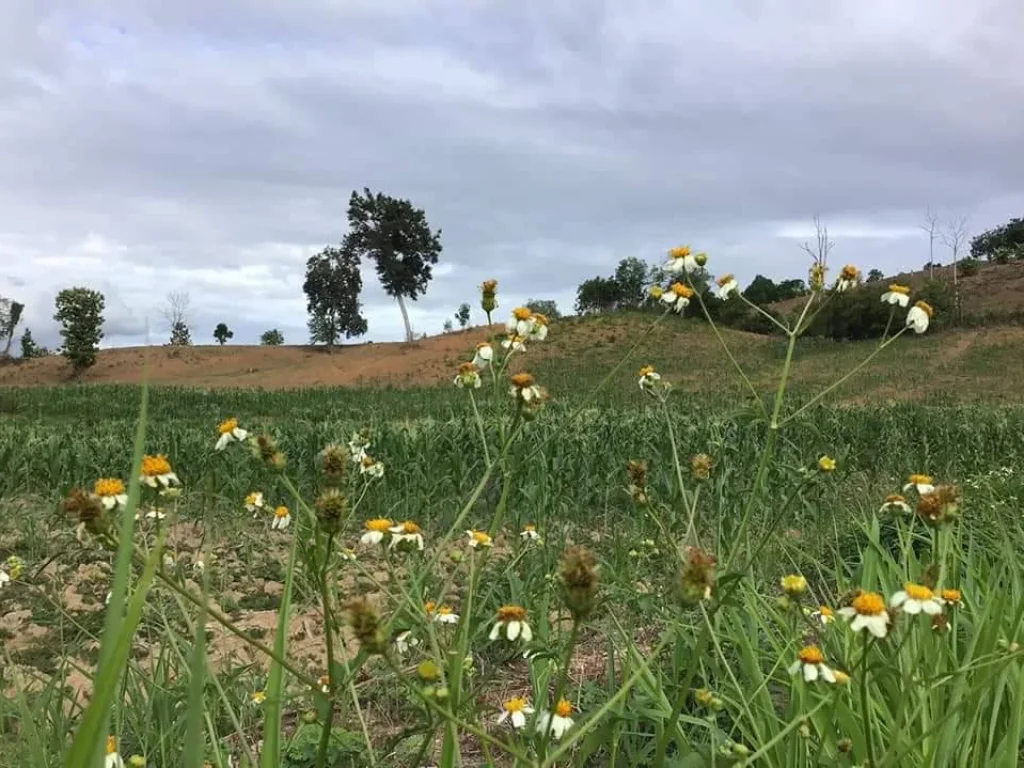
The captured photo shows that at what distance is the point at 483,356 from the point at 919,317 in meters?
0.89

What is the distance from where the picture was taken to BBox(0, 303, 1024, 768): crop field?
2.94ft

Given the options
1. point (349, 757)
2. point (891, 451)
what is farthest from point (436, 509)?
point (891, 451)

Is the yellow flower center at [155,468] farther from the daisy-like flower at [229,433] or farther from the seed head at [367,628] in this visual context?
the seed head at [367,628]

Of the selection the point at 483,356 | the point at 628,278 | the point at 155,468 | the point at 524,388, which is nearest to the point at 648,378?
the point at 483,356

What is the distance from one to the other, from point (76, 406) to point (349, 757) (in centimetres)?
1927

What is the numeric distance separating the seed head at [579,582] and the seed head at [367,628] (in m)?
0.17

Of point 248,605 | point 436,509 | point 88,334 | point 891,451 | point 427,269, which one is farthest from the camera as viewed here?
point 427,269

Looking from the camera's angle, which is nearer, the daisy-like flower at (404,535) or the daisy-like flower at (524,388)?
the daisy-like flower at (404,535)

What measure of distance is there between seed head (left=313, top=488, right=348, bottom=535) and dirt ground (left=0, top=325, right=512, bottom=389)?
25710 millimetres

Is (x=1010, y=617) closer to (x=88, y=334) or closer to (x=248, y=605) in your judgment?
(x=248, y=605)

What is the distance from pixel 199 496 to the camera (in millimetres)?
5418

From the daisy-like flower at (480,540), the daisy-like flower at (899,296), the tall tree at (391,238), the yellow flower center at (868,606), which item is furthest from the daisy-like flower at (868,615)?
the tall tree at (391,238)

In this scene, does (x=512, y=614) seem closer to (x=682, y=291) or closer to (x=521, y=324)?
(x=521, y=324)

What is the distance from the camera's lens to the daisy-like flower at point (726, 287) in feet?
5.75
